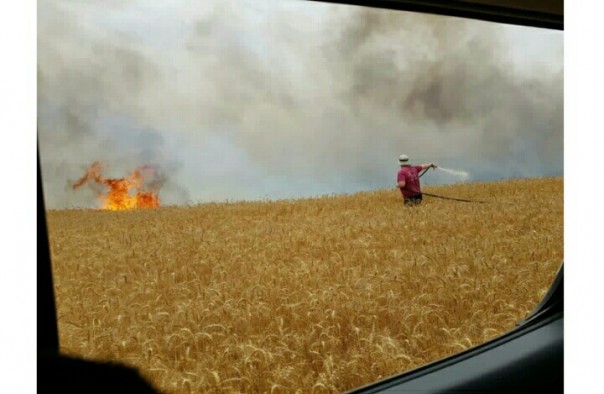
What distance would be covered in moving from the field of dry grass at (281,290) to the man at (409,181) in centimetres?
38

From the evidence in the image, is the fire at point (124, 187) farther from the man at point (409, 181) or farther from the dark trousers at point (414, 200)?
the dark trousers at point (414, 200)

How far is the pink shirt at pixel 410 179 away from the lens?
3.26 m

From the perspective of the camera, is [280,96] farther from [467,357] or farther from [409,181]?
[467,357]

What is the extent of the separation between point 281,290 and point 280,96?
88 cm

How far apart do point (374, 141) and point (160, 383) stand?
1709mm

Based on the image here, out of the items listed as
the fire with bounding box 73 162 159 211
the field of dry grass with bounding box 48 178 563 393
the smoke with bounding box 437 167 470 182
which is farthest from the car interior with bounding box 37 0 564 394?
the smoke with bounding box 437 167 470 182

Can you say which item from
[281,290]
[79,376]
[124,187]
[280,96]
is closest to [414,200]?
[280,96]

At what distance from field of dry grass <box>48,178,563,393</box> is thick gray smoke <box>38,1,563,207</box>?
0.89 feet

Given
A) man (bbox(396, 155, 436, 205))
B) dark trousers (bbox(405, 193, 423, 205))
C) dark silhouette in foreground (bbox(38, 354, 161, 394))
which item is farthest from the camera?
dark trousers (bbox(405, 193, 423, 205))

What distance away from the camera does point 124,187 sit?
156cm

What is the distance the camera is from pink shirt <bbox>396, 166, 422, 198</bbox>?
326cm

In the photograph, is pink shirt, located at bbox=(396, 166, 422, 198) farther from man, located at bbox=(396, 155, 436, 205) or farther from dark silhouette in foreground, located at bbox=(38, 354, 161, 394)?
dark silhouette in foreground, located at bbox=(38, 354, 161, 394)

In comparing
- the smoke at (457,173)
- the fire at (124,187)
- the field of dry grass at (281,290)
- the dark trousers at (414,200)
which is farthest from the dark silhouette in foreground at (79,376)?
the dark trousers at (414,200)
